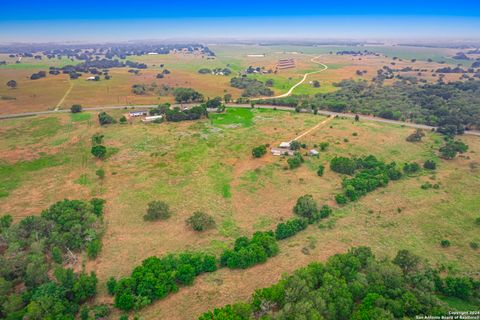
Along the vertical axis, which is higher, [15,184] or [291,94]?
[291,94]

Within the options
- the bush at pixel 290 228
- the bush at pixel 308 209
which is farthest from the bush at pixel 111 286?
the bush at pixel 308 209

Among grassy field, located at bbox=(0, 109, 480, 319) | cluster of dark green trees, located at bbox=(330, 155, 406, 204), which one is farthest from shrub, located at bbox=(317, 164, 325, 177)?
cluster of dark green trees, located at bbox=(330, 155, 406, 204)

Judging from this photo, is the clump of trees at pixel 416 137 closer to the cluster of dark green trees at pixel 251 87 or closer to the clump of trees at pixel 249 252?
the clump of trees at pixel 249 252

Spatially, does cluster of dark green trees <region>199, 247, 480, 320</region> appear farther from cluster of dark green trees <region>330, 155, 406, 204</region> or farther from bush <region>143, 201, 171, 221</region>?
bush <region>143, 201, 171, 221</region>

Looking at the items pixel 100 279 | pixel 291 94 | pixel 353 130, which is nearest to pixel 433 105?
pixel 353 130

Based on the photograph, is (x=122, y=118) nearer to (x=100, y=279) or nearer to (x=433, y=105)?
(x=100, y=279)

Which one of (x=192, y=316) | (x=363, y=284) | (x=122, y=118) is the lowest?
(x=192, y=316)

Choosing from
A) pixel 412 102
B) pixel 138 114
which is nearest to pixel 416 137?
pixel 412 102
